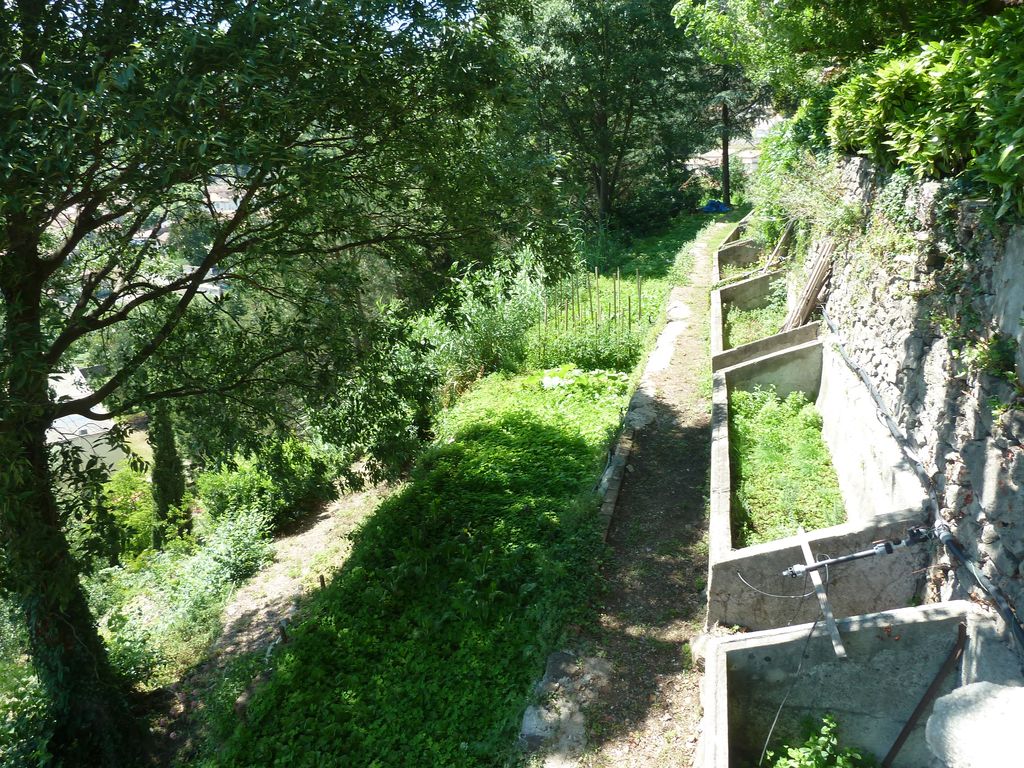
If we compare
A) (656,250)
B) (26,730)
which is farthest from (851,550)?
(656,250)

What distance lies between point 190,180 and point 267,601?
537 centimetres

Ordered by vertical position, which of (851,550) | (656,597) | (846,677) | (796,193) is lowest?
(656,597)

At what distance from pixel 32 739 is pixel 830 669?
6336mm

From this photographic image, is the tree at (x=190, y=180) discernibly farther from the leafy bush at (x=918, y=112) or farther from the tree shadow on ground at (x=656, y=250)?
the tree shadow on ground at (x=656, y=250)

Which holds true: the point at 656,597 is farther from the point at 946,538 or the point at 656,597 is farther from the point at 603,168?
the point at 603,168

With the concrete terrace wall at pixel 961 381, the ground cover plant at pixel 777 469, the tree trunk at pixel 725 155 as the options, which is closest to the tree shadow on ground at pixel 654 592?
the ground cover plant at pixel 777 469

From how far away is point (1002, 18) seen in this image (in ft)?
15.5

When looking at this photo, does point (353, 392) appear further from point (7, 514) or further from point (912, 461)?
point (912, 461)

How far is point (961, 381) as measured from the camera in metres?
4.41

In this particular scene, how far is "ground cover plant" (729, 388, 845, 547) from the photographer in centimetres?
597

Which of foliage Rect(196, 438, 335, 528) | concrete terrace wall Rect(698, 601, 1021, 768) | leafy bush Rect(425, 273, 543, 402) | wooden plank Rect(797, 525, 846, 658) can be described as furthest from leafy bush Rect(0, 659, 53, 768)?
leafy bush Rect(425, 273, 543, 402)

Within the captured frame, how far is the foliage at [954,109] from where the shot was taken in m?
3.74

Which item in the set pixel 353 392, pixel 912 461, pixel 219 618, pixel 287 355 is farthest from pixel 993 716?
pixel 219 618

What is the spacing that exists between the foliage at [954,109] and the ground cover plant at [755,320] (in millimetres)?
3537
